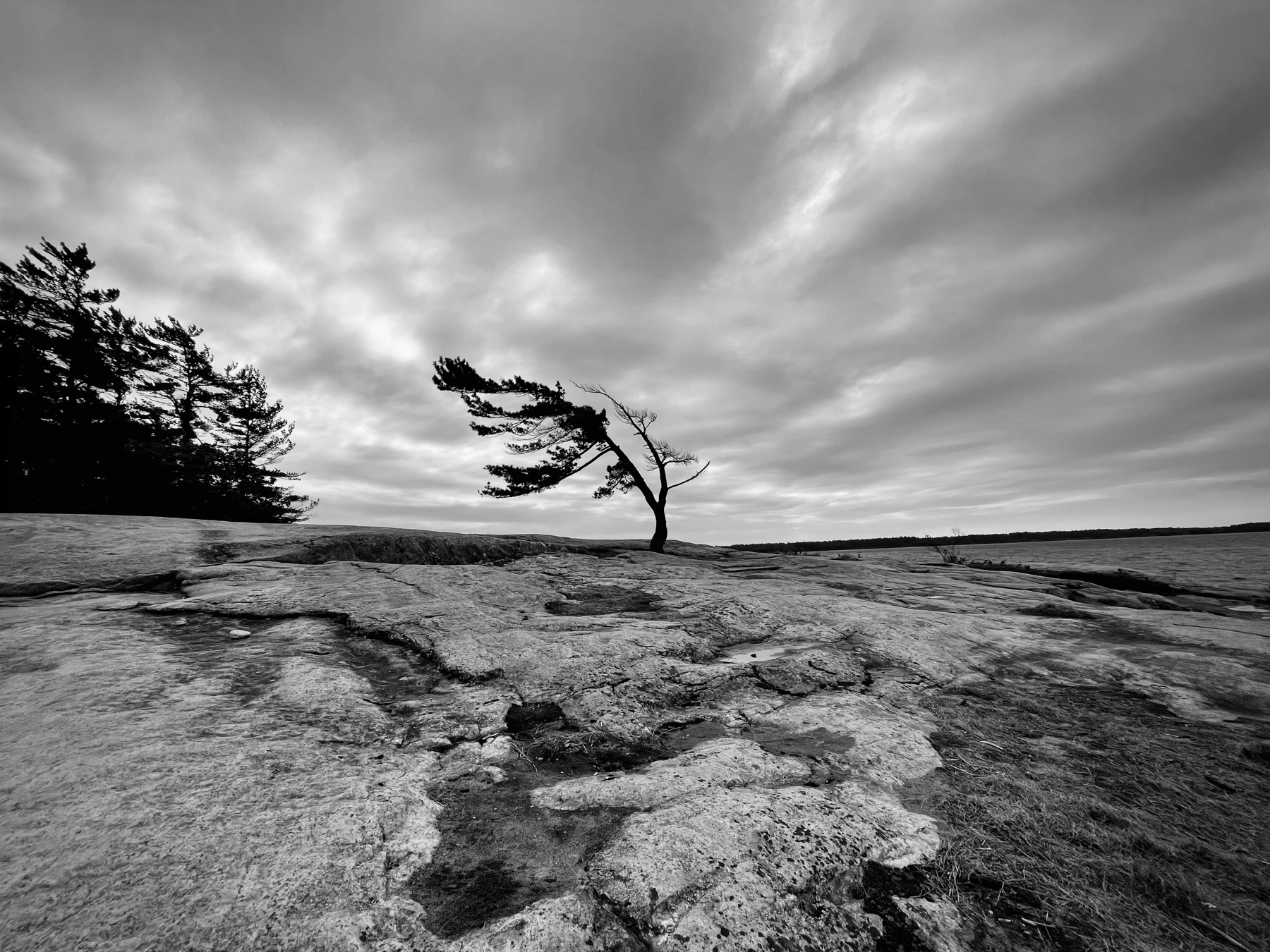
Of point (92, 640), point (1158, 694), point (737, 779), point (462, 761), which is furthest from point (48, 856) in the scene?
point (1158, 694)

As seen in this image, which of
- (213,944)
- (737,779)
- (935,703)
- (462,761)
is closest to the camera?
(213,944)

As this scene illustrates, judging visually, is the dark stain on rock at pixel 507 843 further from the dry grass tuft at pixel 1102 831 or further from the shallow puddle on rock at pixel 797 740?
the dry grass tuft at pixel 1102 831

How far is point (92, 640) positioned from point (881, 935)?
4.73 metres

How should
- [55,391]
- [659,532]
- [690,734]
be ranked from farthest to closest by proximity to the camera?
[55,391] < [659,532] < [690,734]

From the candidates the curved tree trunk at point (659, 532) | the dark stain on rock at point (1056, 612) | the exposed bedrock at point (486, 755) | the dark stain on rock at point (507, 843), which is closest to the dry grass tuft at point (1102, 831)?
the exposed bedrock at point (486, 755)

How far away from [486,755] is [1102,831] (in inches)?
101

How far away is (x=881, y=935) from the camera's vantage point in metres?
1.40

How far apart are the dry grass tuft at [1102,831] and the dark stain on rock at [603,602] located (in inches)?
133

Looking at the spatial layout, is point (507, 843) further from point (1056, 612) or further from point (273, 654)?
point (1056, 612)

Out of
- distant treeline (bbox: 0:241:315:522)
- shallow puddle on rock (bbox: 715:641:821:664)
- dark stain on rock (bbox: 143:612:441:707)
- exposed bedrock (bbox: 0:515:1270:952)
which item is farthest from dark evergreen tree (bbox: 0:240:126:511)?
shallow puddle on rock (bbox: 715:641:821:664)

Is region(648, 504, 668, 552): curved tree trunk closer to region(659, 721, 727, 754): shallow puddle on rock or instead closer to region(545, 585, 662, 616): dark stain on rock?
region(545, 585, 662, 616): dark stain on rock

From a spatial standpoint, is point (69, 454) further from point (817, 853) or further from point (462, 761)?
point (817, 853)

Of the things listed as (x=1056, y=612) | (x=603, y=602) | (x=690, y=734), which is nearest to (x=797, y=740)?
(x=690, y=734)

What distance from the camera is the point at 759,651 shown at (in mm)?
4109
